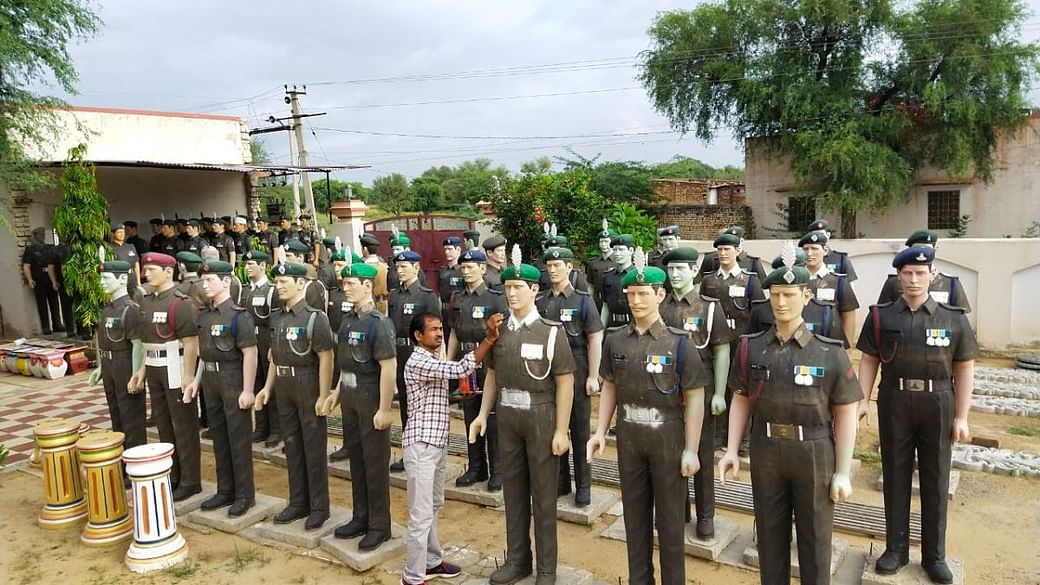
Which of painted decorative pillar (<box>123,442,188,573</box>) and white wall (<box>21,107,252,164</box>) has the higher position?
white wall (<box>21,107,252,164</box>)

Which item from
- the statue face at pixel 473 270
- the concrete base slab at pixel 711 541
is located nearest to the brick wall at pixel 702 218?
the statue face at pixel 473 270

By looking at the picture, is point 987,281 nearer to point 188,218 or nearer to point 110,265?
point 110,265

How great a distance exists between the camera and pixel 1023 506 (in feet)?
20.1

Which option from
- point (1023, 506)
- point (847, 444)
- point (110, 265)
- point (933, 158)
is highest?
point (933, 158)

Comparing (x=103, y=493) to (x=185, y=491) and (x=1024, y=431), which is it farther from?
(x=1024, y=431)

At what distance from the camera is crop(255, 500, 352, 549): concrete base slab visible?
19.1 feet

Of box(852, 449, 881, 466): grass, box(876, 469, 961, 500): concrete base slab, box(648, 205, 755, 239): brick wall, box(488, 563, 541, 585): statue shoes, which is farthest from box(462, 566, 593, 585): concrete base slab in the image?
box(648, 205, 755, 239): brick wall

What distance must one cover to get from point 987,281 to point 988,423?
4638 millimetres

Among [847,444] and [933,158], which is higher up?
[933,158]

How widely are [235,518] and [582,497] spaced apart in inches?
116

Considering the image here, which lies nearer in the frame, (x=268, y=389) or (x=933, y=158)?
(x=268, y=389)

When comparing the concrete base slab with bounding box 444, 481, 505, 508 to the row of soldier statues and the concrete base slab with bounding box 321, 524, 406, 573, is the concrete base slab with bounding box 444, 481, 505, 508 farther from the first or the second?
the concrete base slab with bounding box 321, 524, 406, 573

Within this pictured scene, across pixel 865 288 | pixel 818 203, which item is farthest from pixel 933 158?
pixel 865 288

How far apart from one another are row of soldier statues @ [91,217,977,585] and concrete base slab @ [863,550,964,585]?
0.07 m
